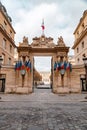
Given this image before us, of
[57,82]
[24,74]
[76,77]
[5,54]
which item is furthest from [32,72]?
[5,54]

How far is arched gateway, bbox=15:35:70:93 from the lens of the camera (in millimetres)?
18250

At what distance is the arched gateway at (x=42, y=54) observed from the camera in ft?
59.9

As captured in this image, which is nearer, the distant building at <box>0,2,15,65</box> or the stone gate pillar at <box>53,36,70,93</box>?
the stone gate pillar at <box>53,36,70,93</box>

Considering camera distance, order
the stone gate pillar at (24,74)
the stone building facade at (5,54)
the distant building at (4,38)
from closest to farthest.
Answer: the stone gate pillar at (24,74)
the stone building facade at (5,54)
the distant building at (4,38)

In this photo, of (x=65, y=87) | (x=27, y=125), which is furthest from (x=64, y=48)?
(x=27, y=125)

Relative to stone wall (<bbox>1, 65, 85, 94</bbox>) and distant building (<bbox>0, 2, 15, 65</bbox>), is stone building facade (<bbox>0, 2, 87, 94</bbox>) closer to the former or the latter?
stone wall (<bbox>1, 65, 85, 94</bbox>)

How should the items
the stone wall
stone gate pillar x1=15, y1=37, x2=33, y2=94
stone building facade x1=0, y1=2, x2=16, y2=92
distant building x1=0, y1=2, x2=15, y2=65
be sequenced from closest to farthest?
stone gate pillar x1=15, y1=37, x2=33, y2=94, the stone wall, stone building facade x1=0, y1=2, x2=16, y2=92, distant building x1=0, y1=2, x2=15, y2=65

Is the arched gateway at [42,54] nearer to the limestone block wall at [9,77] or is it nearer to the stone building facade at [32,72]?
the stone building facade at [32,72]

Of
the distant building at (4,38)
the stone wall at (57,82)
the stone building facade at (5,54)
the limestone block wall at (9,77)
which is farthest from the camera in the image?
the distant building at (4,38)

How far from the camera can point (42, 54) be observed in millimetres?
20438

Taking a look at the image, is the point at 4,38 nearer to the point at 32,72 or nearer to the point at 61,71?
the point at 32,72

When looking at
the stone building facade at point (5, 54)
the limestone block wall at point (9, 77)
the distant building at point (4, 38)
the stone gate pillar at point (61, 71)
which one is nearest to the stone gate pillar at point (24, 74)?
the limestone block wall at point (9, 77)

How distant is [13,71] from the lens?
18844 mm

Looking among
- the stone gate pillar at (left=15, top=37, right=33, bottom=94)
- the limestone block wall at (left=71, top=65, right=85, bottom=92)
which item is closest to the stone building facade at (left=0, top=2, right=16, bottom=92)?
the stone gate pillar at (left=15, top=37, right=33, bottom=94)
